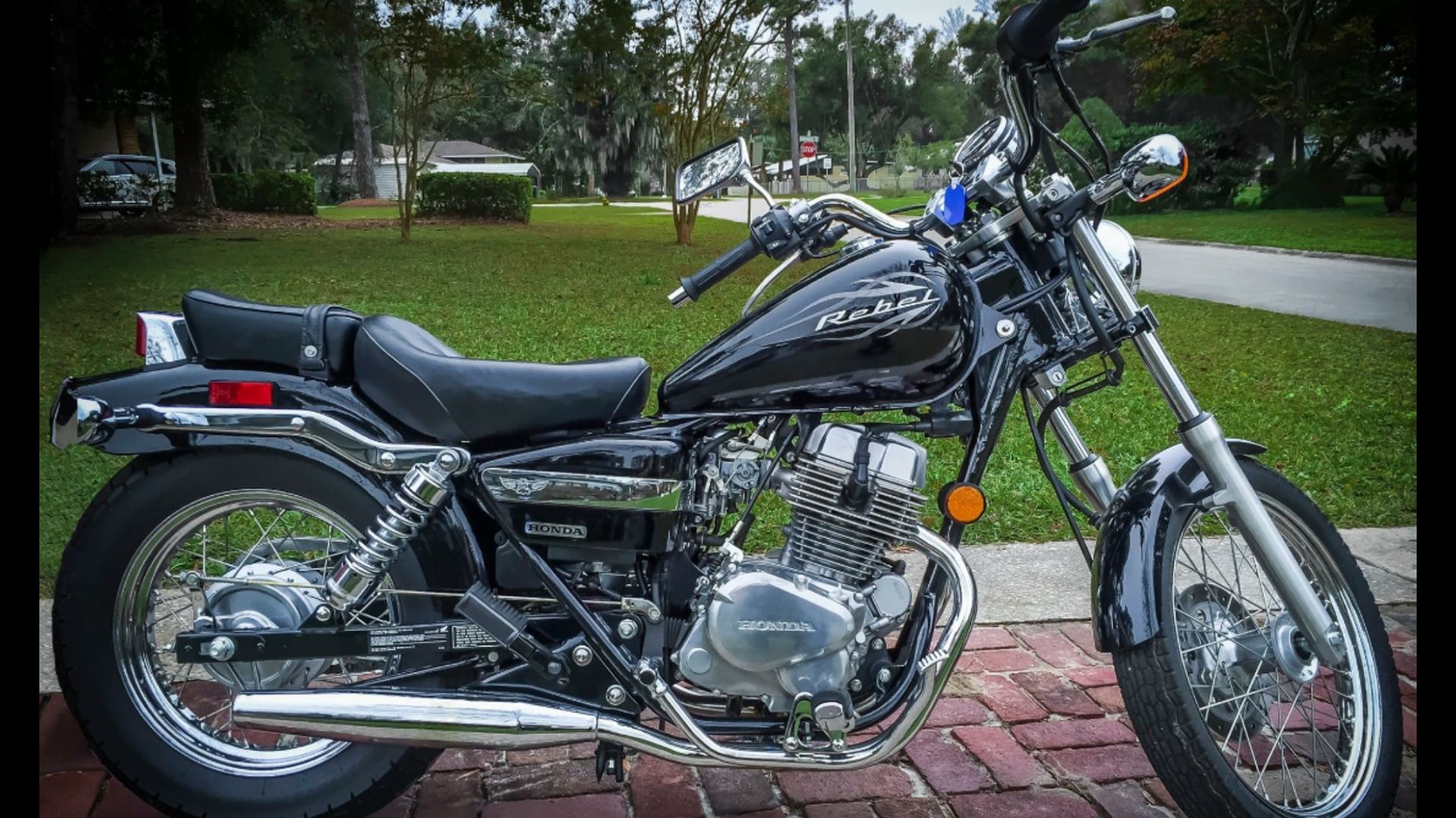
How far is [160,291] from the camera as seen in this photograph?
4012 mm

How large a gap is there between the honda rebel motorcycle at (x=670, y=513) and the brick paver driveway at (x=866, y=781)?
291 millimetres

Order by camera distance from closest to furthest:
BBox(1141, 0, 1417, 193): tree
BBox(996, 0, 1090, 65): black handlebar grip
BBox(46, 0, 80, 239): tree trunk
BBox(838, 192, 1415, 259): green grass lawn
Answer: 1. BBox(996, 0, 1090, 65): black handlebar grip
2. BBox(46, 0, 80, 239): tree trunk
3. BBox(1141, 0, 1417, 193): tree
4. BBox(838, 192, 1415, 259): green grass lawn

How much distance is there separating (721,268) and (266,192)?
2641 mm

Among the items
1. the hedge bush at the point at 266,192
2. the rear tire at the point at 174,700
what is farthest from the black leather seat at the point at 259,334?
the hedge bush at the point at 266,192

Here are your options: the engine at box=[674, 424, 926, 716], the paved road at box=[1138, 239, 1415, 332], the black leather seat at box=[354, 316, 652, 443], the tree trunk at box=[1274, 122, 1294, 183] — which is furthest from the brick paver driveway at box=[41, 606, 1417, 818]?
the tree trunk at box=[1274, 122, 1294, 183]

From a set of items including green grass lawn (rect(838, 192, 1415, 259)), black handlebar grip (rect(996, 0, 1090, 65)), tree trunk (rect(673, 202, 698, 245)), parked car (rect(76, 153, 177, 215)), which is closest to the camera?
black handlebar grip (rect(996, 0, 1090, 65))

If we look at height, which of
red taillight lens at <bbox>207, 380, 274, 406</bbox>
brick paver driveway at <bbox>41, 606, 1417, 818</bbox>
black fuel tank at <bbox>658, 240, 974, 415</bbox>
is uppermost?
black fuel tank at <bbox>658, 240, 974, 415</bbox>

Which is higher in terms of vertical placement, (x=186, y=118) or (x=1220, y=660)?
(x=186, y=118)

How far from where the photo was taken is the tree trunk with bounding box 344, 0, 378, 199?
13.0ft

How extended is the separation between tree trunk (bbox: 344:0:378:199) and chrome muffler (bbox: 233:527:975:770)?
2483 millimetres

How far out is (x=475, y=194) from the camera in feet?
13.6

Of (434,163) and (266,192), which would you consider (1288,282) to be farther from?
(266,192)

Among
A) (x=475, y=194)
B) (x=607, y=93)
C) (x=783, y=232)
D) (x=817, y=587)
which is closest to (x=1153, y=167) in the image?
(x=783, y=232)

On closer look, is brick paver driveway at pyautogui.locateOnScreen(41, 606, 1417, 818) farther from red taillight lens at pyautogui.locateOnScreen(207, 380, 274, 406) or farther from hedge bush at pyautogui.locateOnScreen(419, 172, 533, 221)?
hedge bush at pyautogui.locateOnScreen(419, 172, 533, 221)
